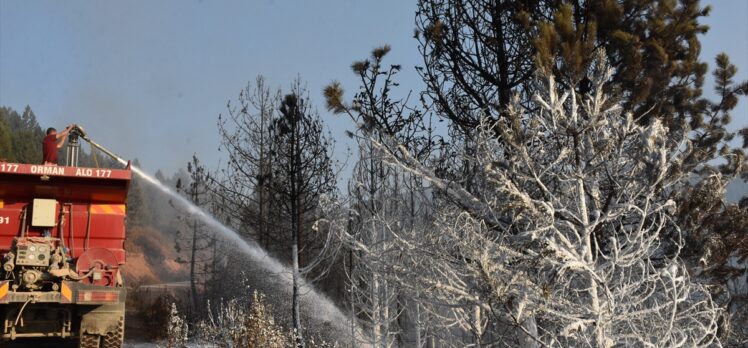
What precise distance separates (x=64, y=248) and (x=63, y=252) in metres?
0.40

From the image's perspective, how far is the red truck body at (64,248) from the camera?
811cm

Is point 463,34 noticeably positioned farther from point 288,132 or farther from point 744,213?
point 288,132

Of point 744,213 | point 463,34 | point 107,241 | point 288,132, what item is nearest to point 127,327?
point 288,132

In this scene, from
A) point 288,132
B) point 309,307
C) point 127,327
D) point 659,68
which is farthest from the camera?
point 127,327

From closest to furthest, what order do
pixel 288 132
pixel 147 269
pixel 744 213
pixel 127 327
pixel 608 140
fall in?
pixel 608 140
pixel 744 213
pixel 288 132
pixel 127 327
pixel 147 269

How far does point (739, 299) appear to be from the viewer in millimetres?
9031

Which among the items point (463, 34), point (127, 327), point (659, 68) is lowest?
point (127, 327)

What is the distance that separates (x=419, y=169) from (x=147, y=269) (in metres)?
55.6

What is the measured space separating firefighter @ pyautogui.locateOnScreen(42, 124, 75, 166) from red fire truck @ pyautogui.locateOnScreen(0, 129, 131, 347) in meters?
0.69

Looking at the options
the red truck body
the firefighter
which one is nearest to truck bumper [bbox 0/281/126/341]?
the red truck body

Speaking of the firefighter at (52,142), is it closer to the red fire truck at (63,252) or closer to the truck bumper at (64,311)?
the red fire truck at (63,252)

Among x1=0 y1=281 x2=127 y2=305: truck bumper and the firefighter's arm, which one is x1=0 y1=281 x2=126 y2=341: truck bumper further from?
the firefighter's arm

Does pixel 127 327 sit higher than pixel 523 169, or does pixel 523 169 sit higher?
pixel 523 169

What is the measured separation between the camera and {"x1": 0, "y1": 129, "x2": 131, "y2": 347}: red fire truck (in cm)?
811
